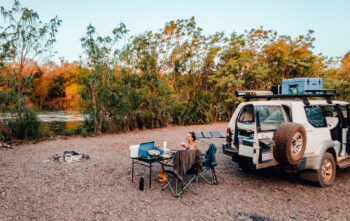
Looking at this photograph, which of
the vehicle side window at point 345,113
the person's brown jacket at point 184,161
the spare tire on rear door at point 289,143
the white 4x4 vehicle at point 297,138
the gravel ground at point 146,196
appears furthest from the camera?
the vehicle side window at point 345,113

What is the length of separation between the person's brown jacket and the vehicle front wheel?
2.31 meters

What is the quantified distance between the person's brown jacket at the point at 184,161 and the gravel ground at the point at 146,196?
48cm

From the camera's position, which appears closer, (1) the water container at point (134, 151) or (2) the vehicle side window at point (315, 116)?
(2) the vehicle side window at point (315, 116)

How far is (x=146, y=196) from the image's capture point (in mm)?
4246

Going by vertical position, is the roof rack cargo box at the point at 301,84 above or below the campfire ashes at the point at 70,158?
above

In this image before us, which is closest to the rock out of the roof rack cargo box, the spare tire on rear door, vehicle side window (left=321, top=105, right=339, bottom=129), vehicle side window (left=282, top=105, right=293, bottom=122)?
the spare tire on rear door

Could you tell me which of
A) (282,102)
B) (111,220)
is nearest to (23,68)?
(111,220)

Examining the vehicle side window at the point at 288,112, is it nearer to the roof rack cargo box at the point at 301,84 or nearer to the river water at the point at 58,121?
the roof rack cargo box at the point at 301,84

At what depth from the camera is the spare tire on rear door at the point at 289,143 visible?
3752 mm

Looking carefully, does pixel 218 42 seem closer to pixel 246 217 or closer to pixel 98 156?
pixel 98 156

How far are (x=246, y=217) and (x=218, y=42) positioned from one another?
13.1 m

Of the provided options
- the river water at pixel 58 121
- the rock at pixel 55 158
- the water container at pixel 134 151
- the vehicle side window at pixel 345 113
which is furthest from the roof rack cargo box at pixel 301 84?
the river water at pixel 58 121

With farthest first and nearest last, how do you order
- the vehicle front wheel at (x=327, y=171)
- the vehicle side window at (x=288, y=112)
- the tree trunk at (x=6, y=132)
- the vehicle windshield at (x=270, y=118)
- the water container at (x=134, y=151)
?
the tree trunk at (x=6, y=132) < the vehicle windshield at (x=270, y=118) < the water container at (x=134, y=151) < the vehicle front wheel at (x=327, y=171) < the vehicle side window at (x=288, y=112)

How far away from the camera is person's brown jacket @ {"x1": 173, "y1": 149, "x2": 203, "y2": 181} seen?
4.14 metres
